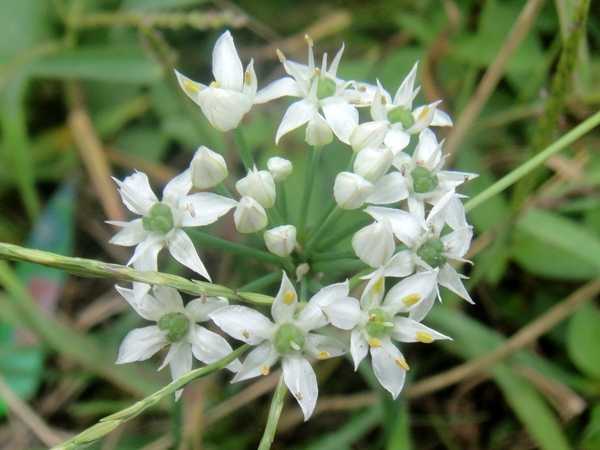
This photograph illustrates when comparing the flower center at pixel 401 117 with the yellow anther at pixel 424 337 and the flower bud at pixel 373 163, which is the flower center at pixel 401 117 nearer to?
the flower bud at pixel 373 163

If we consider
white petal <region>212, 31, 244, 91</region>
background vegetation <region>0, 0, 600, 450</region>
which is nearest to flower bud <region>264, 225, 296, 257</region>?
white petal <region>212, 31, 244, 91</region>

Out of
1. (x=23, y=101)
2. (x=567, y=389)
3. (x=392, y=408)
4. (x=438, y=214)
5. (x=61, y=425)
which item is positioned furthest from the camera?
(x=23, y=101)

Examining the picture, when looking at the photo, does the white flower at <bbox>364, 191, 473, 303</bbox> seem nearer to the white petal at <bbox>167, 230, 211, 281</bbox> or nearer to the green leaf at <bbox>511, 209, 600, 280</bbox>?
the white petal at <bbox>167, 230, 211, 281</bbox>

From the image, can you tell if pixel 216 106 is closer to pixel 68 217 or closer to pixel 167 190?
pixel 167 190

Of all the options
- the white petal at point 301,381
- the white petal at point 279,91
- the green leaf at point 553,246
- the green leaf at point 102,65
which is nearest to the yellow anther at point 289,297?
the white petal at point 301,381

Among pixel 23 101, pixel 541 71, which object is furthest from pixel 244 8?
pixel 541 71
